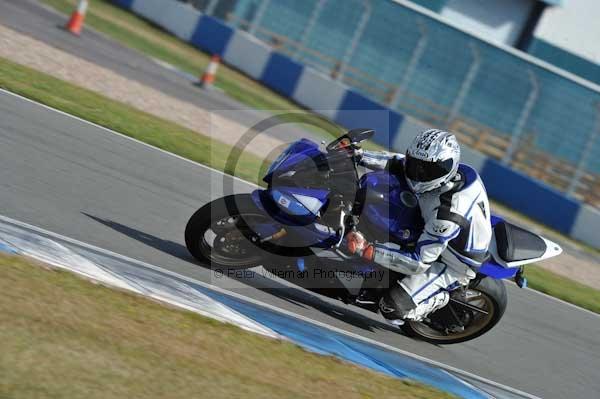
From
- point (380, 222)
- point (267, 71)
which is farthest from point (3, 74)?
point (267, 71)

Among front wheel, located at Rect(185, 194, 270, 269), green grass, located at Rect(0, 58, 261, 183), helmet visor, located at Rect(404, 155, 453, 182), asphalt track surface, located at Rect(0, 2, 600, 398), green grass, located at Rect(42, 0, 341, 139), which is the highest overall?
helmet visor, located at Rect(404, 155, 453, 182)

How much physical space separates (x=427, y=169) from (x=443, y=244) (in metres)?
0.60

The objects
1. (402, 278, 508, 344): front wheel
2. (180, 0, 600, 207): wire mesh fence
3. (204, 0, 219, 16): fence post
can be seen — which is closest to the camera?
(402, 278, 508, 344): front wheel

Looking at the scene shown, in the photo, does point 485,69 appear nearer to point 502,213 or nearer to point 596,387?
point 502,213

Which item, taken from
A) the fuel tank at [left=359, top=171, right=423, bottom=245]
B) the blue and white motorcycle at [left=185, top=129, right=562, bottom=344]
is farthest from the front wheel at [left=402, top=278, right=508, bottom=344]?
the fuel tank at [left=359, top=171, right=423, bottom=245]

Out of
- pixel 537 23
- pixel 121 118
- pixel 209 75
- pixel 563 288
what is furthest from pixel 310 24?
pixel 563 288

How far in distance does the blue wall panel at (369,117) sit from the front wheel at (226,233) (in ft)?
49.6

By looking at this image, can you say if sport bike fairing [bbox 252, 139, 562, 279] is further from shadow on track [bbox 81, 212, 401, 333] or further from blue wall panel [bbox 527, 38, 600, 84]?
blue wall panel [bbox 527, 38, 600, 84]

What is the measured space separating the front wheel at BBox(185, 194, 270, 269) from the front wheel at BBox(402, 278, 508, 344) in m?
1.61

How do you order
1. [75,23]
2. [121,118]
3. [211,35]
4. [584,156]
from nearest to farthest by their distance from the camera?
1. [121,118]
2. [75,23]
3. [584,156]
4. [211,35]

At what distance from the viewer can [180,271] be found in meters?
6.64

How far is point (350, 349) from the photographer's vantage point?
651cm

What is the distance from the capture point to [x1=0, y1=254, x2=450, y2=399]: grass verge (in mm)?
4160

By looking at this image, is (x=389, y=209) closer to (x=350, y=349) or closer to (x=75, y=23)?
(x=350, y=349)
